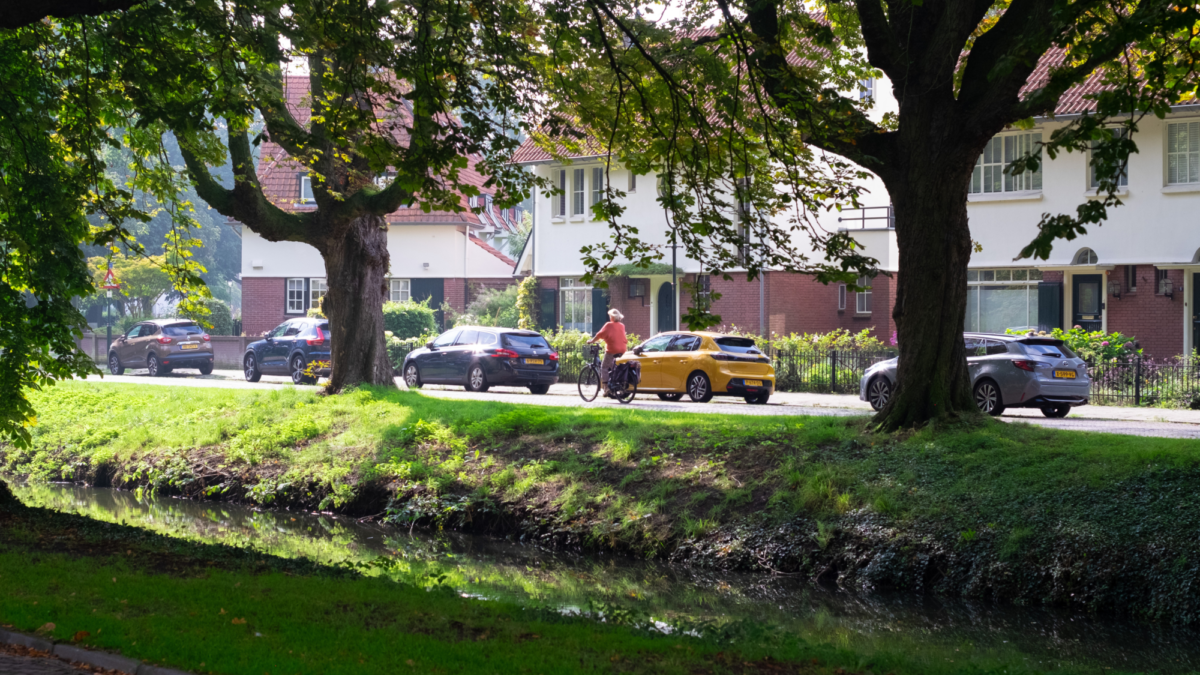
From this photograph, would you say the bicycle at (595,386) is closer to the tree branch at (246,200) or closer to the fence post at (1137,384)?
the tree branch at (246,200)

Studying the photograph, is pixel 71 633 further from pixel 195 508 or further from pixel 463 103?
pixel 195 508

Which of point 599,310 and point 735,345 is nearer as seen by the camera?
point 735,345

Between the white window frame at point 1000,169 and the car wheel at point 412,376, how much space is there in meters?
15.4

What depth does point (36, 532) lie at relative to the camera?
33.2 feet

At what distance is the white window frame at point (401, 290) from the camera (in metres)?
44.8

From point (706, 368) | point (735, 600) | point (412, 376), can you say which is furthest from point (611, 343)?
point (735, 600)

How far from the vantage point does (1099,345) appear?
2370 cm

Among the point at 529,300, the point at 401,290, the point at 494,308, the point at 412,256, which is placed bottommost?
the point at 494,308

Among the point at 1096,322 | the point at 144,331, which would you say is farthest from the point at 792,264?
the point at 144,331

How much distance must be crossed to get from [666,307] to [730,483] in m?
22.8

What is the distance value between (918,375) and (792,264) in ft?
9.46

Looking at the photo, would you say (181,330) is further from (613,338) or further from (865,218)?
(865,218)

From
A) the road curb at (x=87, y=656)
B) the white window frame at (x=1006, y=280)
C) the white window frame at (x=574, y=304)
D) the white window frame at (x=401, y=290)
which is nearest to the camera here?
the road curb at (x=87, y=656)

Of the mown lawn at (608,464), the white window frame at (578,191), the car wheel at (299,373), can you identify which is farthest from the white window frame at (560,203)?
the mown lawn at (608,464)
